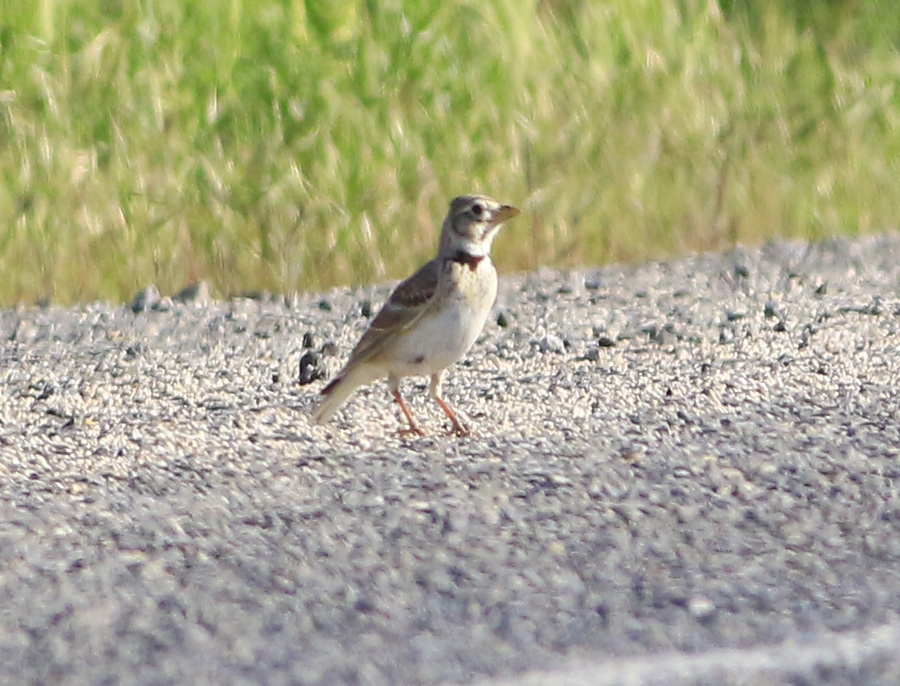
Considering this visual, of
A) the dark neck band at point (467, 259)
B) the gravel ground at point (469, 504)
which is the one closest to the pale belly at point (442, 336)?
the dark neck band at point (467, 259)

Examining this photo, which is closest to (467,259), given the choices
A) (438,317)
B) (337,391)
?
(438,317)

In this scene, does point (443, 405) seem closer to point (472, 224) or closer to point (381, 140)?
point (472, 224)

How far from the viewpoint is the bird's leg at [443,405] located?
6.67 m

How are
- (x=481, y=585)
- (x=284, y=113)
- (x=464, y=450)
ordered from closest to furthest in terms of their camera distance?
(x=481, y=585), (x=464, y=450), (x=284, y=113)

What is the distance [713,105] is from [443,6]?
173 cm

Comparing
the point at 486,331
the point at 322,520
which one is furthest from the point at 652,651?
the point at 486,331

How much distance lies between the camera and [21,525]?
545 cm

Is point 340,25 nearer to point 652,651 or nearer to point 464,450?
point 464,450

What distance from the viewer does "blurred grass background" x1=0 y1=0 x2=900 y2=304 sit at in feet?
31.4

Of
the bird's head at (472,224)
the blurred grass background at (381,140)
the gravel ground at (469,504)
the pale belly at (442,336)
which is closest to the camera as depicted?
the gravel ground at (469,504)

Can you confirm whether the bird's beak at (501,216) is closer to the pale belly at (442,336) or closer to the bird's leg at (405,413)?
the pale belly at (442,336)

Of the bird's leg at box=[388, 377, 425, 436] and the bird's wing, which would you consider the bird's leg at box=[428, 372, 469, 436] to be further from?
the bird's wing

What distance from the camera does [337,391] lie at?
264 inches

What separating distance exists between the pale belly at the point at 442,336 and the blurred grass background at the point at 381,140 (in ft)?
9.97
